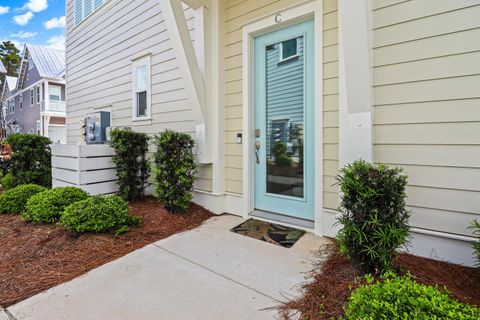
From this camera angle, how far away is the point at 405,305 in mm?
1164

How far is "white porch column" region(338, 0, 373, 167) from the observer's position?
2.09 metres

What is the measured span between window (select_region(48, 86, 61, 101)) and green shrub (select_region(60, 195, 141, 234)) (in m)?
16.9

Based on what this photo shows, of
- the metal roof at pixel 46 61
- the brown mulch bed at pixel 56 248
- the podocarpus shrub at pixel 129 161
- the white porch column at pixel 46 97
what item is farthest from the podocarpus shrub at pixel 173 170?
the metal roof at pixel 46 61

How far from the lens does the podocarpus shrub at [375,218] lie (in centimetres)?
177

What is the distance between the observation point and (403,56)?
2291 millimetres

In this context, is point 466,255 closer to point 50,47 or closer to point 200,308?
point 200,308

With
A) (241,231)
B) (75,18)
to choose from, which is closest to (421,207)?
(241,231)

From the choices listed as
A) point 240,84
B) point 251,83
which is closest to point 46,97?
point 240,84

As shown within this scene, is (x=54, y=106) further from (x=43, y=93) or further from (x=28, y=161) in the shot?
(x=28, y=161)

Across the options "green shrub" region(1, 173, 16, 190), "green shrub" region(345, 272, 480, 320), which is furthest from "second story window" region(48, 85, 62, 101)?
"green shrub" region(345, 272, 480, 320)

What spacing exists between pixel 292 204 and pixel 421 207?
1.31 metres

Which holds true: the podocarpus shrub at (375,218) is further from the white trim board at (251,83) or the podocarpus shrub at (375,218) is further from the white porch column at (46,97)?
the white porch column at (46,97)

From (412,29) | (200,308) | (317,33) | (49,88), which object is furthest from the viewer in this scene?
(49,88)

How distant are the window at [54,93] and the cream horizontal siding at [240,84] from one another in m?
17.0
